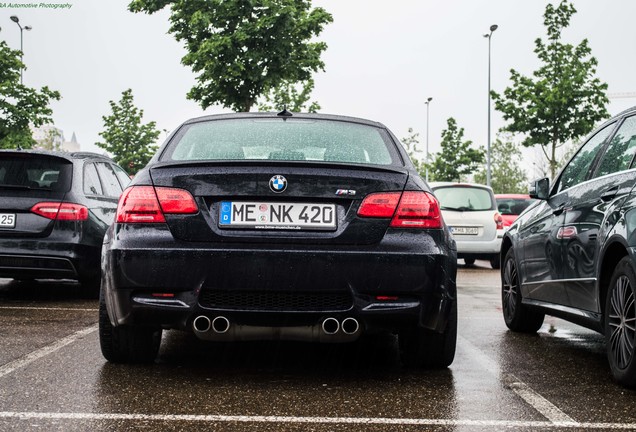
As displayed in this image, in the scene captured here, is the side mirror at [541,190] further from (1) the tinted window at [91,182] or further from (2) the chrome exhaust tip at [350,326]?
(1) the tinted window at [91,182]

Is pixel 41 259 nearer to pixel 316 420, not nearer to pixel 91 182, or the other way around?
pixel 91 182

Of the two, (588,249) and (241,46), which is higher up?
(241,46)

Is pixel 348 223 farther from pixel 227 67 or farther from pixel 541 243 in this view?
pixel 227 67

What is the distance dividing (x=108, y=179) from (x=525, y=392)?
663 centimetres

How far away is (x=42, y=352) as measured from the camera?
5.96 metres

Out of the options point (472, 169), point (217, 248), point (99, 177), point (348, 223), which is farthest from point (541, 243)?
point (472, 169)

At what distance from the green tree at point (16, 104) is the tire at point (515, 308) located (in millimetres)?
30814

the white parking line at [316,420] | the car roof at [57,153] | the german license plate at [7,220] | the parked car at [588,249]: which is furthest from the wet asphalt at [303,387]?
the car roof at [57,153]

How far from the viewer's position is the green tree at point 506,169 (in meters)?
85.8

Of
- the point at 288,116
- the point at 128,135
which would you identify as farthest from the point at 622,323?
the point at 128,135

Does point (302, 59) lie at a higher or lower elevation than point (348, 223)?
higher

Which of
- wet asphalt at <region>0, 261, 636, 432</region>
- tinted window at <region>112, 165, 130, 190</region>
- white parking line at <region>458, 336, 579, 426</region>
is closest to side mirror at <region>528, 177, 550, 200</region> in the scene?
wet asphalt at <region>0, 261, 636, 432</region>

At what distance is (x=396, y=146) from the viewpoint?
558 cm

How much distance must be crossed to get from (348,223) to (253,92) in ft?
91.3
